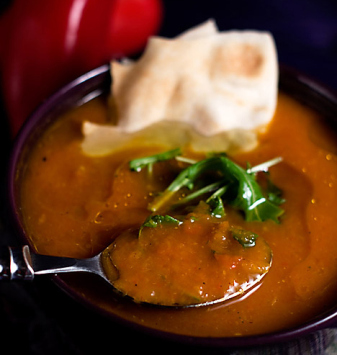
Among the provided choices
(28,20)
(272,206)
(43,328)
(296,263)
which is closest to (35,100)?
(28,20)

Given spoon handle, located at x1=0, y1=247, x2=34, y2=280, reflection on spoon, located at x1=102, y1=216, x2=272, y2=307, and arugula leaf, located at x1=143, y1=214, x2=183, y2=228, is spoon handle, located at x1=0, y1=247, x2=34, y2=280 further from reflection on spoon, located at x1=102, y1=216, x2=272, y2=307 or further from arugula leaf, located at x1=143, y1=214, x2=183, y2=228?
arugula leaf, located at x1=143, y1=214, x2=183, y2=228

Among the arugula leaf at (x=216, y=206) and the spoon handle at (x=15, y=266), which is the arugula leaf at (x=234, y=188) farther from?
the spoon handle at (x=15, y=266)

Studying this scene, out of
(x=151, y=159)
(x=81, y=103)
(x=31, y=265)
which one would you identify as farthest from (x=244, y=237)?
(x=81, y=103)

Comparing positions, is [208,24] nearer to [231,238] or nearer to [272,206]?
[272,206]

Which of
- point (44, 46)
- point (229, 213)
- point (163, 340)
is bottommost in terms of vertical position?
point (229, 213)

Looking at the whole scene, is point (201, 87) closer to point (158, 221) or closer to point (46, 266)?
point (158, 221)

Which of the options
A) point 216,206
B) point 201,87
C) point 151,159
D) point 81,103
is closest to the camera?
point 216,206
